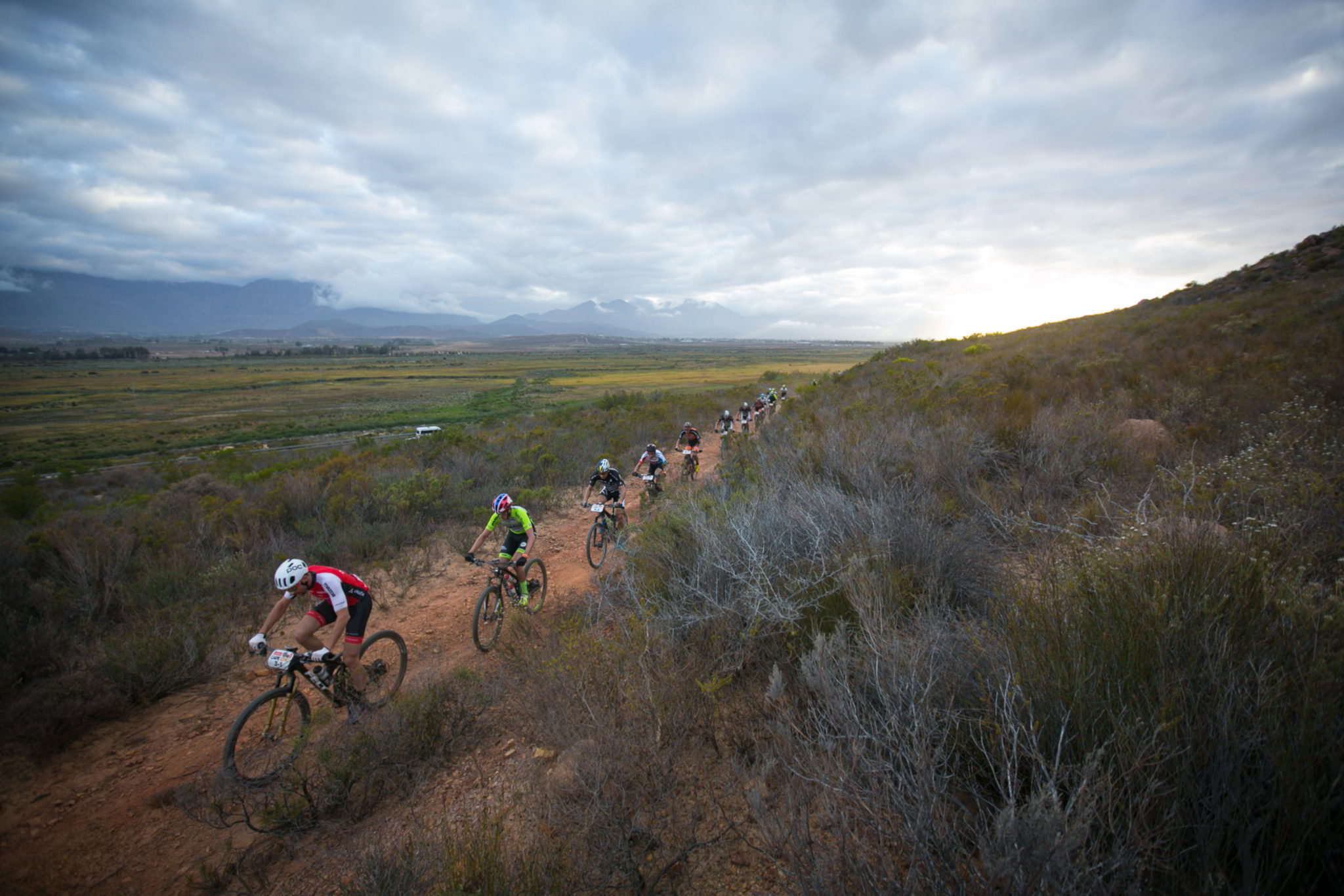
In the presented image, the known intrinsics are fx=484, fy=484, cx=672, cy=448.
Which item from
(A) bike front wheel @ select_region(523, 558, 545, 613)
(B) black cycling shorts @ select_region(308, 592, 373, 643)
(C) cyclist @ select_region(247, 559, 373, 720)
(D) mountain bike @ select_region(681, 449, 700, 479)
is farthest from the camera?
(D) mountain bike @ select_region(681, 449, 700, 479)

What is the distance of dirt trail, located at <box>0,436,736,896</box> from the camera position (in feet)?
A: 12.5

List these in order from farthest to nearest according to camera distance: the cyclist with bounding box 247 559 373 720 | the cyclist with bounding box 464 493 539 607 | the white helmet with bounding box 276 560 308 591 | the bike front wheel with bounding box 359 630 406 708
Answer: the cyclist with bounding box 464 493 539 607, the bike front wheel with bounding box 359 630 406 708, the cyclist with bounding box 247 559 373 720, the white helmet with bounding box 276 560 308 591

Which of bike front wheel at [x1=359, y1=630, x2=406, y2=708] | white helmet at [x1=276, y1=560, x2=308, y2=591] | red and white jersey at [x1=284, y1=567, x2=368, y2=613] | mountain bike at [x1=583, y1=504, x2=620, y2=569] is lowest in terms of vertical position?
bike front wheel at [x1=359, y1=630, x2=406, y2=708]

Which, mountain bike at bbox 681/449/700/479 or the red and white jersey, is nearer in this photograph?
the red and white jersey

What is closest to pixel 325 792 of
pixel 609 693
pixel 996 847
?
pixel 609 693

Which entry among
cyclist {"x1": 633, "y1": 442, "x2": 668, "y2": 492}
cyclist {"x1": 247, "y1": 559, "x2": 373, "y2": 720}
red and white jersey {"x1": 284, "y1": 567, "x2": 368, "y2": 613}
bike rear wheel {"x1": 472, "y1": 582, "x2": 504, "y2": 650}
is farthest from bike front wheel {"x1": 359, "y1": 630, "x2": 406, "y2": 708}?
cyclist {"x1": 633, "y1": 442, "x2": 668, "y2": 492}

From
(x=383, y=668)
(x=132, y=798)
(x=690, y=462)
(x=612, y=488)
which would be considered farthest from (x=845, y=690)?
(x=690, y=462)

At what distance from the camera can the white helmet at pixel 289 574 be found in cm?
456

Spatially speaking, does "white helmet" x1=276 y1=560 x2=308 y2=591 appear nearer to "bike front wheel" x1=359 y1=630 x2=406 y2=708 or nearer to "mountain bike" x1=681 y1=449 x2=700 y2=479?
"bike front wheel" x1=359 y1=630 x2=406 y2=708

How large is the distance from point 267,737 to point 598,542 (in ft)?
18.1

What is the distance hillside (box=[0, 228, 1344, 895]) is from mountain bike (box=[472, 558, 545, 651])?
1.19 feet

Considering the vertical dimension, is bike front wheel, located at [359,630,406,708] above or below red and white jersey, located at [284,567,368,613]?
below

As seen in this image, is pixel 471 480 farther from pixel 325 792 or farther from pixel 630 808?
pixel 630 808

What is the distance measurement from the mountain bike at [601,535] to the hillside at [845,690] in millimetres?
889
